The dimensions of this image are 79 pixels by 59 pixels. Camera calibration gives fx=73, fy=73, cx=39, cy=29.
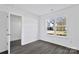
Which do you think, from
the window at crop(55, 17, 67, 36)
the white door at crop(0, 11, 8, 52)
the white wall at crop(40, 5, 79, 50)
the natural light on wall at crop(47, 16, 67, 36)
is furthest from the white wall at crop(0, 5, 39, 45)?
the window at crop(55, 17, 67, 36)

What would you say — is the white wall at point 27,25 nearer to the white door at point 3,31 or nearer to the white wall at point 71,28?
the white door at point 3,31

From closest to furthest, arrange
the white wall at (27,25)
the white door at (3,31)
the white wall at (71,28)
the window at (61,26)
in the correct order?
the white door at (3,31), the white wall at (71,28), the white wall at (27,25), the window at (61,26)

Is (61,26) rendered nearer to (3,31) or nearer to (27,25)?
(27,25)

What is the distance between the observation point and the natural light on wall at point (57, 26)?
13.5 ft

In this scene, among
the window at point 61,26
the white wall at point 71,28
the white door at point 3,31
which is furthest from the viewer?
the window at point 61,26

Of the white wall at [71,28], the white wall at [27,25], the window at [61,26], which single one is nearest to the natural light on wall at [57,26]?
the window at [61,26]

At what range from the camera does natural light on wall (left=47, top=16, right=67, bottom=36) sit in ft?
13.5

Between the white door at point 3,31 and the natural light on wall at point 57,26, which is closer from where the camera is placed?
the white door at point 3,31

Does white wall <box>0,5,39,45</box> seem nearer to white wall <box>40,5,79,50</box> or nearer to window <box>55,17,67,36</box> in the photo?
white wall <box>40,5,79,50</box>
